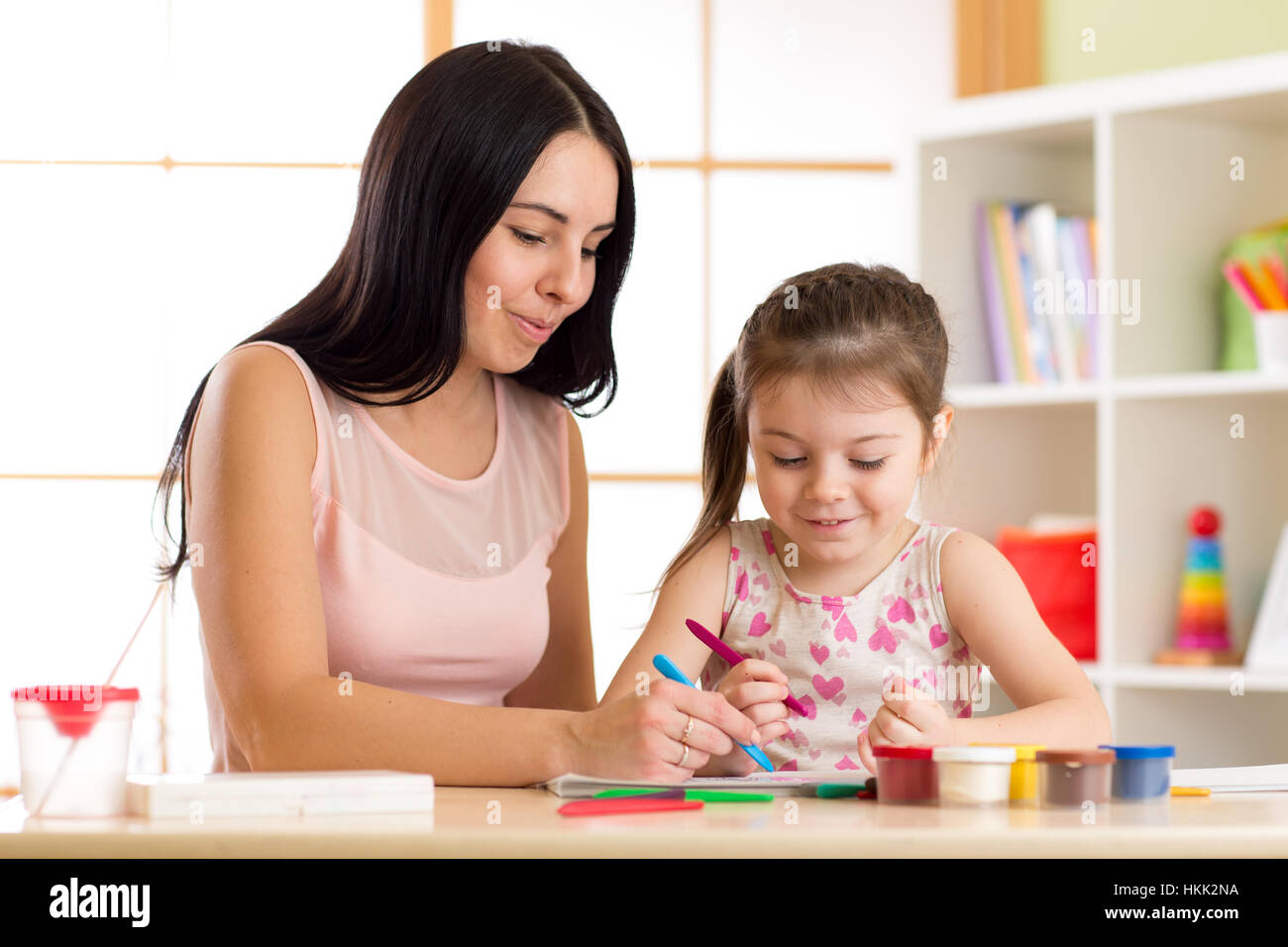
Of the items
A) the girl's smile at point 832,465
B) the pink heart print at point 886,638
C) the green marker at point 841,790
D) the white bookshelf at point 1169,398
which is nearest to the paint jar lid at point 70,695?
the green marker at point 841,790

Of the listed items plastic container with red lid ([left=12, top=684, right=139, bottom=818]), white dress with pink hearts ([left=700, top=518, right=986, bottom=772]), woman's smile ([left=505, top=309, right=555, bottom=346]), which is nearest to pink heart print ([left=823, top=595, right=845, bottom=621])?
white dress with pink hearts ([left=700, top=518, right=986, bottom=772])

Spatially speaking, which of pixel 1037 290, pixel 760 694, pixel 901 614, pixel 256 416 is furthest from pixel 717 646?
pixel 1037 290

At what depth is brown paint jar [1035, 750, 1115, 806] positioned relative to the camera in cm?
88

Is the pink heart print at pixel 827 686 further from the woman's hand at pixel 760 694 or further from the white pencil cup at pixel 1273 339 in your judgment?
the white pencil cup at pixel 1273 339

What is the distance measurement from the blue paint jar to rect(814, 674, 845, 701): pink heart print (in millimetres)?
497

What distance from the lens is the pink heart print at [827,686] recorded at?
4.63ft

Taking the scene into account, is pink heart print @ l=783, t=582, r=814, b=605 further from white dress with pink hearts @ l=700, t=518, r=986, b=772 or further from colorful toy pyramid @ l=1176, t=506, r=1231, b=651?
colorful toy pyramid @ l=1176, t=506, r=1231, b=651

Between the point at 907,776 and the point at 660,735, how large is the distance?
0.66 ft

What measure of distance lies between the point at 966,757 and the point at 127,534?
2.50 m

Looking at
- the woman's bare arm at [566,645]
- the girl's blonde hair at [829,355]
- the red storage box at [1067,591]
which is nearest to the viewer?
the girl's blonde hair at [829,355]

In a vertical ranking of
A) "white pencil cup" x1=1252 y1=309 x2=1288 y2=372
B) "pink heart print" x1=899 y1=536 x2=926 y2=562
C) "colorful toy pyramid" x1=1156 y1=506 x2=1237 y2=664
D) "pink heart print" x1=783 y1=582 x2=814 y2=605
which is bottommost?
"colorful toy pyramid" x1=1156 y1=506 x2=1237 y2=664

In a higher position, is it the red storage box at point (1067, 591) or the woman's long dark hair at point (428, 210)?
the woman's long dark hair at point (428, 210)

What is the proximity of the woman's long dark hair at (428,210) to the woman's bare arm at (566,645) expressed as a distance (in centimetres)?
30
